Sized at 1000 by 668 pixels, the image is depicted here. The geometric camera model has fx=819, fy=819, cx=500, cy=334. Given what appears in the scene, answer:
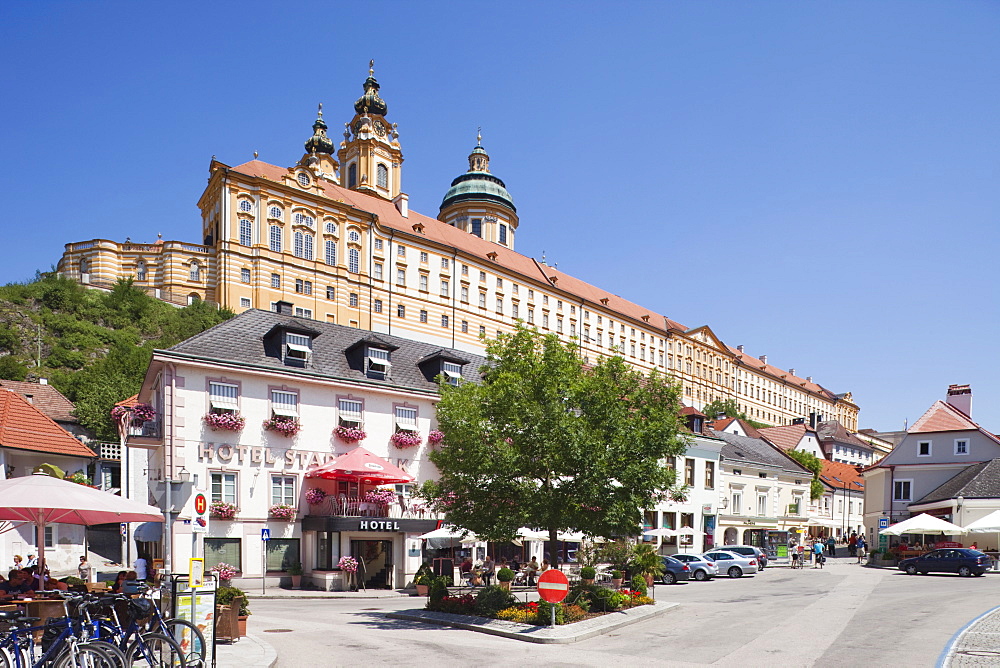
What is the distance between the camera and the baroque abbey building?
8075 centimetres

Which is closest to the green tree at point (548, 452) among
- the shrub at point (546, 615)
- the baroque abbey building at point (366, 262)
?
the shrub at point (546, 615)

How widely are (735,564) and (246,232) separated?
190 feet

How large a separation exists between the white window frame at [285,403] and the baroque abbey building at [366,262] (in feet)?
109

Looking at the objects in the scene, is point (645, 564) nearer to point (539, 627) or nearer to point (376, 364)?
point (539, 627)

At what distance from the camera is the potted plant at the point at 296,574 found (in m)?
31.6

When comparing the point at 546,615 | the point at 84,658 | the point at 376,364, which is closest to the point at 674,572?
the point at 376,364

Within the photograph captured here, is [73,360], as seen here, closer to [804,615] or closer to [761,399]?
[804,615]

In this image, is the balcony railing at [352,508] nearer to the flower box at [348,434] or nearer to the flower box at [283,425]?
the flower box at [348,434]

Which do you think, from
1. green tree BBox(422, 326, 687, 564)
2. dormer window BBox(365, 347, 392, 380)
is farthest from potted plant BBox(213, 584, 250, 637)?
dormer window BBox(365, 347, 392, 380)

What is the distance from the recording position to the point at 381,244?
9050 cm

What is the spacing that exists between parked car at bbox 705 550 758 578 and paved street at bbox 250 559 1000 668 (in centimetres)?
1077

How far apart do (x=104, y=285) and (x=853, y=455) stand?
100085 millimetres

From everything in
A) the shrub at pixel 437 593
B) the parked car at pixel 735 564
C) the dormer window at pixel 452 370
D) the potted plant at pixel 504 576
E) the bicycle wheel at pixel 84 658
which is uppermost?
the dormer window at pixel 452 370

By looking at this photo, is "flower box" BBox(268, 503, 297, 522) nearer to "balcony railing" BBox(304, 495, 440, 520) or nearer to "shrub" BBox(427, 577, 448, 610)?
"balcony railing" BBox(304, 495, 440, 520)
